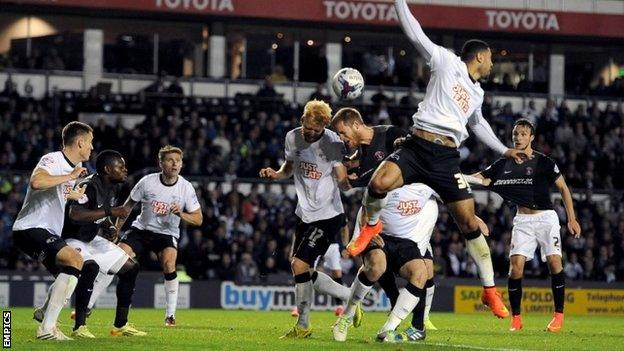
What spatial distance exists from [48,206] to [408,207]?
152 inches

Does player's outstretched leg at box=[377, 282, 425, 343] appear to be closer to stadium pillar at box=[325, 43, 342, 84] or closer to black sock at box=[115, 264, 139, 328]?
black sock at box=[115, 264, 139, 328]

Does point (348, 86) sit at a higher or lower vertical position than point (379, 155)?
higher

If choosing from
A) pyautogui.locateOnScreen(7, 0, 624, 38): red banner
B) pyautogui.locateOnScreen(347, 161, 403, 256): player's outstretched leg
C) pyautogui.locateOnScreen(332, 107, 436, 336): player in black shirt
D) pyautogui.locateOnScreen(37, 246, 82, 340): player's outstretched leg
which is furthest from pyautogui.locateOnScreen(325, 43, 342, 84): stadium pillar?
pyautogui.locateOnScreen(37, 246, 82, 340): player's outstretched leg

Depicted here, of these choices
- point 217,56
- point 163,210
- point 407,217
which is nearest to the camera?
point 407,217

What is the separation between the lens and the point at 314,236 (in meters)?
14.3

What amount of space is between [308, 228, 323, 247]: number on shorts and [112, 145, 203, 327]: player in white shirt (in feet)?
11.4

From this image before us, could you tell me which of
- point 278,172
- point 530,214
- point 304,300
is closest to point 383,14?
point 530,214

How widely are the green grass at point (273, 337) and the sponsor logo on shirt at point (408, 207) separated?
1.41 metres

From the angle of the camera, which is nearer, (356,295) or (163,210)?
(356,295)

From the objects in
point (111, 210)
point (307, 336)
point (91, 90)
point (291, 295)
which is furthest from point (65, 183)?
point (91, 90)

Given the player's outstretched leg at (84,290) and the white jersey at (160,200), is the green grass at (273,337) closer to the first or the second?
the player's outstretched leg at (84,290)

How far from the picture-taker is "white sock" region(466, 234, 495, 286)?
12758 mm

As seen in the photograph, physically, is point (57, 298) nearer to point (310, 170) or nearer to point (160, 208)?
point (310, 170)

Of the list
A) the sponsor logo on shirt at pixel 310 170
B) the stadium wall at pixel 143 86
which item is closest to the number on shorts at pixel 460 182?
the sponsor logo on shirt at pixel 310 170
